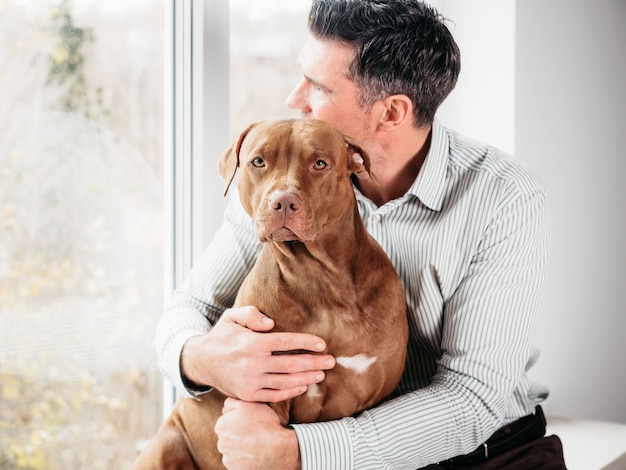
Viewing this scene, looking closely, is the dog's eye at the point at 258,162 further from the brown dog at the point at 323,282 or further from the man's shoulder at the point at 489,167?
the man's shoulder at the point at 489,167

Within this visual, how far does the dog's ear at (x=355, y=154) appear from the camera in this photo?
1520 millimetres

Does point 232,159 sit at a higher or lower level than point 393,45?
lower

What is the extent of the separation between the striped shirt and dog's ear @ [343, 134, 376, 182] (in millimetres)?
271

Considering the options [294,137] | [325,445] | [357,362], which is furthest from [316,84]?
[325,445]

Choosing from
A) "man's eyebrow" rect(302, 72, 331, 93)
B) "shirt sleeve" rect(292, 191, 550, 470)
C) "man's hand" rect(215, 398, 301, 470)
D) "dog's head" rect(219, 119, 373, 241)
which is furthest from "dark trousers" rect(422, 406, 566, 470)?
"man's eyebrow" rect(302, 72, 331, 93)

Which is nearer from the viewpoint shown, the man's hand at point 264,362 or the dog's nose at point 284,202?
the dog's nose at point 284,202

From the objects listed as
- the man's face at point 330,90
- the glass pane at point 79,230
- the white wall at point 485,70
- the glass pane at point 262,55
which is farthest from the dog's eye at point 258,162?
the white wall at point 485,70

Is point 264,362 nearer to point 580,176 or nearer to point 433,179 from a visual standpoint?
point 433,179

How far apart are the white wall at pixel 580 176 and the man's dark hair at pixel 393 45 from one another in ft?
3.16

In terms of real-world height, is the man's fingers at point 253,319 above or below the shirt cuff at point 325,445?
above

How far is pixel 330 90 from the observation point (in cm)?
181

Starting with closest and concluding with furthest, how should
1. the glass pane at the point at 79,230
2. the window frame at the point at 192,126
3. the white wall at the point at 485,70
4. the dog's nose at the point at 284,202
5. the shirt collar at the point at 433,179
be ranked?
1. the dog's nose at the point at 284,202
2. the shirt collar at the point at 433,179
3. the glass pane at the point at 79,230
4. the window frame at the point at 192,126
5. the white wall at the point at 485,70

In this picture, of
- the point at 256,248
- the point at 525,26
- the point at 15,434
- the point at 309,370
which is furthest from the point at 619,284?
the point at 15,434

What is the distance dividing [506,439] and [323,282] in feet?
2.24
